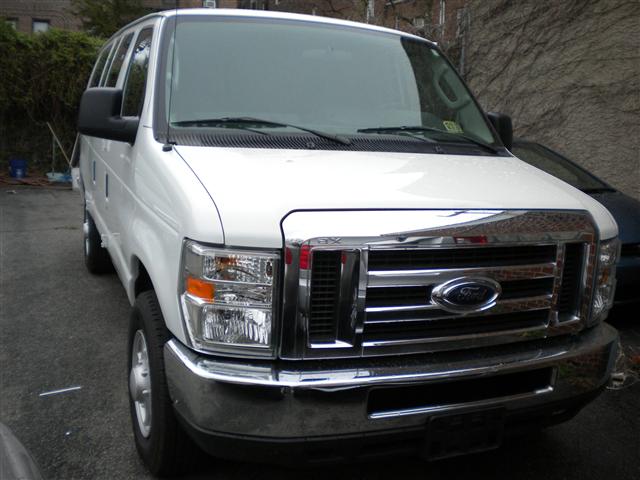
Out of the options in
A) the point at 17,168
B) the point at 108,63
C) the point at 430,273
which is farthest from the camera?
the point at 17,168

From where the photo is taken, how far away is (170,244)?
2295 millimetres

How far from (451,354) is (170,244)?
1133 millimetres

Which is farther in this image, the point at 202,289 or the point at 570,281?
the point at 570,281

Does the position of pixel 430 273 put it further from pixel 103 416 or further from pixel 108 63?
pixel 108 63

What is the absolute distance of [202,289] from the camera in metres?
2.06

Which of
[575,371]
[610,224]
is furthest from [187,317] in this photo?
[610,224]

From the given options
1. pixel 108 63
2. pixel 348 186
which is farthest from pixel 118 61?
pixel 348 186

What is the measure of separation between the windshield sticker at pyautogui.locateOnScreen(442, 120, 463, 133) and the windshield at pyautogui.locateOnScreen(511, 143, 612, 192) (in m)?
2.63

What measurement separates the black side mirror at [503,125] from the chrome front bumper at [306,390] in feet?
6.08

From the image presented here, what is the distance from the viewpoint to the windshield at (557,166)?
572cm

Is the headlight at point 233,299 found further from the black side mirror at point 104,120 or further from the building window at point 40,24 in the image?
the building window at point 40,24

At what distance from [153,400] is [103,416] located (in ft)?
3.26

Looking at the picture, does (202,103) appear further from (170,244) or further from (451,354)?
(451,354)

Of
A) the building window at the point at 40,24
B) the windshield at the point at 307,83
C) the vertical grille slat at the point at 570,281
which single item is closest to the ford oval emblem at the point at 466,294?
the vertical grille slat at the point at 570,281
